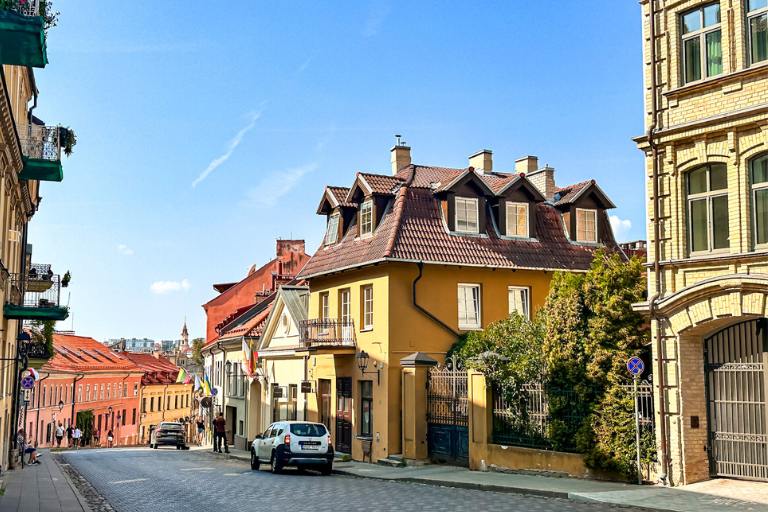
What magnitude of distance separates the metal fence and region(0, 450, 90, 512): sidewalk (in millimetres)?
10361

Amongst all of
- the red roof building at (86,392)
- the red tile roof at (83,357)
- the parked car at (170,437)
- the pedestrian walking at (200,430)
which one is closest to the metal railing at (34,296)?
the parked car at (170,437)

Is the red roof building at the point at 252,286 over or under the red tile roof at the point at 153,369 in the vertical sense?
over

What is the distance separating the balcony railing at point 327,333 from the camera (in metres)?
30.5

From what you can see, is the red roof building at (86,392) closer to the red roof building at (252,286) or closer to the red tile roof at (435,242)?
the red roof building at (252,286)

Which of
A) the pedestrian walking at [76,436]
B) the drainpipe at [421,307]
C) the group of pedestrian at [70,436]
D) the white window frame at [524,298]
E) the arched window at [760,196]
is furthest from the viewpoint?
the pedestrian walking at [76,436]

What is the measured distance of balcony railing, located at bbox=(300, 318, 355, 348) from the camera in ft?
99.9

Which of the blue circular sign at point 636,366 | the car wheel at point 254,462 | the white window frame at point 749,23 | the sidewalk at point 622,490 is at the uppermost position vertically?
the white window frame at point 749,23

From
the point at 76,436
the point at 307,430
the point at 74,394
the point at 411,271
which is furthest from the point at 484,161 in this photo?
the point at 74,394

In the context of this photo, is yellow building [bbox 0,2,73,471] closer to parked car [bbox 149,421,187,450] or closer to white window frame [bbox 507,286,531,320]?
white window frame [bbox 507,286,531,320]

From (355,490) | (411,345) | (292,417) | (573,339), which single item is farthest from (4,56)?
(292,417)

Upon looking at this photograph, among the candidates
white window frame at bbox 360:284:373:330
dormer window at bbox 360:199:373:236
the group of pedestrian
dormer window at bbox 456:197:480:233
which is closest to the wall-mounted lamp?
white window frame at bbox 360:284:373:330

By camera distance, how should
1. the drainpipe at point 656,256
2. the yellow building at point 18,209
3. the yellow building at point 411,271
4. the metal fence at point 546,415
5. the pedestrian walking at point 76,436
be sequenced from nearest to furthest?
the drainpipe at point 656,256, the metal fence at point 546,415, the yellow building at point 18,209, the yellow building at point 411,271, the pedestrian walking at point 76,436

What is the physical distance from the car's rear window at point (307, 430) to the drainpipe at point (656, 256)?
415 inches

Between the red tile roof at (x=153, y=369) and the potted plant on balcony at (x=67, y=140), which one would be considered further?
the red tile roof at (x=153, y=369)
